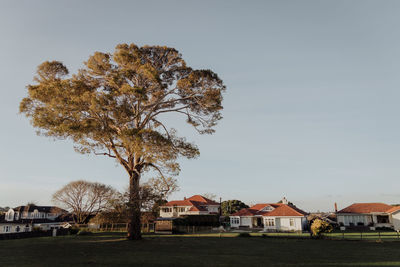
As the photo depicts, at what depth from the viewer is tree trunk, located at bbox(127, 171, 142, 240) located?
979 inches

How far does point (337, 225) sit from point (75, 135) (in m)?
46.2

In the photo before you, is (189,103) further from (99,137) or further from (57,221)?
(57,221)

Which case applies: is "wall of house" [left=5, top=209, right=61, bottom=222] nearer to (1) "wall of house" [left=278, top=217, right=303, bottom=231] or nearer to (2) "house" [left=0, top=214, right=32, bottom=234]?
(2) "house" [left=0, top=214, right=32, bottom=234]

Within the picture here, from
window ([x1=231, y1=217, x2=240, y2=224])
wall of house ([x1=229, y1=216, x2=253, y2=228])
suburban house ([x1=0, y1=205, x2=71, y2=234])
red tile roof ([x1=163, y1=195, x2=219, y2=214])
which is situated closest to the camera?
wall of house ([x1=229, y1=216, x2=253, y2=228])

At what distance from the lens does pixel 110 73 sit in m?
25.7

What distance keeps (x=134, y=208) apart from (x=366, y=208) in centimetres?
4243

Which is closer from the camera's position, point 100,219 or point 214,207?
point 100,219

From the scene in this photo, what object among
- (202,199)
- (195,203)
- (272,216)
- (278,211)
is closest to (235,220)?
(272,216)

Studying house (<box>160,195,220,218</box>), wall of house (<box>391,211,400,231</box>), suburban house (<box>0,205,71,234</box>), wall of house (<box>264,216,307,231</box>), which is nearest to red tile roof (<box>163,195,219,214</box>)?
house (<box>160,195,220,218</box>)

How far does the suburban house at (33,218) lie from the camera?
54688 mm

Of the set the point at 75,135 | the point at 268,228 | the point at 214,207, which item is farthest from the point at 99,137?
the point at 214,207

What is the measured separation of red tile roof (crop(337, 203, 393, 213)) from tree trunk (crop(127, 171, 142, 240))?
39.3m

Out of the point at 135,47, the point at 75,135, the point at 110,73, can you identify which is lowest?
the point at 75,135

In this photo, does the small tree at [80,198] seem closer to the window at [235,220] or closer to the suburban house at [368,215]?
the window at [235,220]
